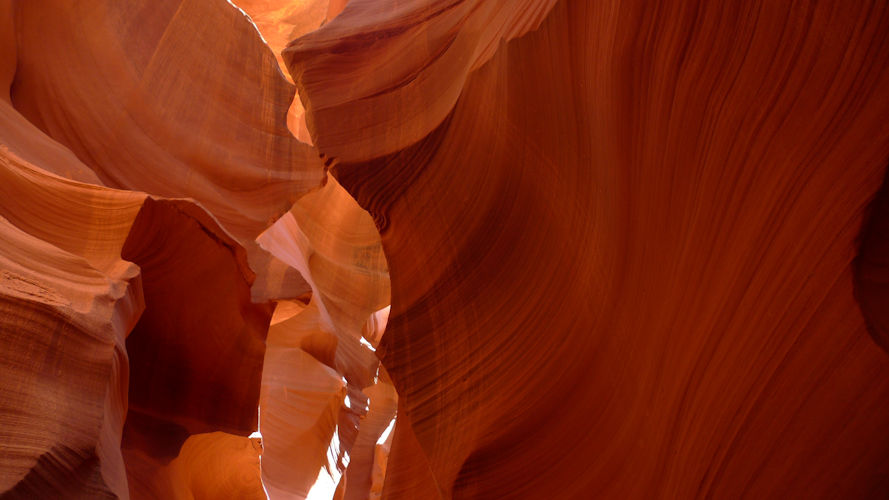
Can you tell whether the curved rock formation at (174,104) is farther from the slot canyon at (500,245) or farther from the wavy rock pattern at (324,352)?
the wavy rock pattern at (324,352)

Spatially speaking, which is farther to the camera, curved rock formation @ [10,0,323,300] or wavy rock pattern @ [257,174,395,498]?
wavy rock pattern @ [257,174,395,498]

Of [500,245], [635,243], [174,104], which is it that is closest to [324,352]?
[174,104]

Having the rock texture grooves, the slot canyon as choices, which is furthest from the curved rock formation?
the rock texture grooves

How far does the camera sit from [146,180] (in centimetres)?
474

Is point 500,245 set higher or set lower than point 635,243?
lower

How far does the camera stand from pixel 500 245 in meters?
2.79

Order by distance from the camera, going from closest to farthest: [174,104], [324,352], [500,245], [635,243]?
[635,243], [500,245], [174,104], [324,352]

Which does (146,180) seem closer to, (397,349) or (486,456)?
(397,349)

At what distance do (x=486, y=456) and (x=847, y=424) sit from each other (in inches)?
53.8

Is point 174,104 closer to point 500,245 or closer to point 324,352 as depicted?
point 324,352

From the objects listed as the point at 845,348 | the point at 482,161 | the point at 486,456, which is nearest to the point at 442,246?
the point at 482,161

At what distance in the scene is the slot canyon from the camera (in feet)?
5.13

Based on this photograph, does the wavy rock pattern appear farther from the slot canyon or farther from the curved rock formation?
the slot canyon

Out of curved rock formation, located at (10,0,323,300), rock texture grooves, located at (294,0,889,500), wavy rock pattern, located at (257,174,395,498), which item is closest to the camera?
rock texture grooves, located at (294,0,889,500)
